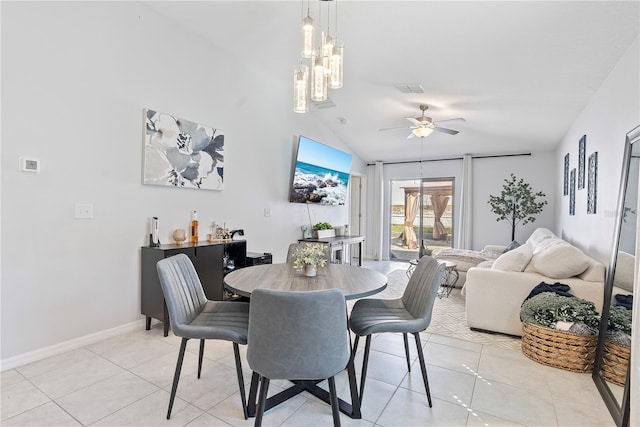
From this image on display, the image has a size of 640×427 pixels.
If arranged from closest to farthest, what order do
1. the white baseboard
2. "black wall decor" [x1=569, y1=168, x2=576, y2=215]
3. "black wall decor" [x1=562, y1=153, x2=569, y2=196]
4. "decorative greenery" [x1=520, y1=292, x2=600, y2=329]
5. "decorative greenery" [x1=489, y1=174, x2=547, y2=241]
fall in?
the white baseboard → "decorative greenery" [x1=520, y1=292, x2=600, y2=329] → "black wall decor" [x1=569, y1=168, x2=576, y2=215] → "black wall decor" [x1=562, y1=153, x2=569, y2=196] → "decorative greenery" [x1=489, y1=174, x2=547, y2=241]

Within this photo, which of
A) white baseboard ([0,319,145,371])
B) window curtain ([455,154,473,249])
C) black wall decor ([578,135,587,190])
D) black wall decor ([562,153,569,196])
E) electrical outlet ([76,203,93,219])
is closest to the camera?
white baseboard ([0,319,145,371])

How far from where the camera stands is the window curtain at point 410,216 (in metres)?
7.66

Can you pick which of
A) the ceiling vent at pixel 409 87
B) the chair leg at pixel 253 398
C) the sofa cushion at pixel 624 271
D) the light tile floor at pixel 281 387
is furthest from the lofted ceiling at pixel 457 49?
the chair leg at pixel 253 398

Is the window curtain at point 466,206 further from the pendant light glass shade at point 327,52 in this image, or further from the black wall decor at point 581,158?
the pendant light glass shade at point 327,52

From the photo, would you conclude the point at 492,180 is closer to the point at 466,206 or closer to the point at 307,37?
the point at 466,206

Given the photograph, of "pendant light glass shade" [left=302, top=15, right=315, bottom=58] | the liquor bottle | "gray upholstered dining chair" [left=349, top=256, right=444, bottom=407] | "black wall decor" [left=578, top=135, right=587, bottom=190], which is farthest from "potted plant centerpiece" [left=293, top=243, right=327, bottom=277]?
"black wall decor" [left=578, top=135, right=587, bottom=190]

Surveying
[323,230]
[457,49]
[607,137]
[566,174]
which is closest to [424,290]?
[457,49]

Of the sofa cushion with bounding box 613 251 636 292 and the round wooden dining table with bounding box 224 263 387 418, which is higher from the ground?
the sofa cushion with bounding box 613 251 636 292

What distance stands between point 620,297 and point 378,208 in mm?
5730

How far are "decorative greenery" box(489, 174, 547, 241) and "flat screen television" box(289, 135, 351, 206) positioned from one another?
2.91m

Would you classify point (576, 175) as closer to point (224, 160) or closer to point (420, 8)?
point (420, 8)

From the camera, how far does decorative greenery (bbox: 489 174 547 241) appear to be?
6141 millimetres

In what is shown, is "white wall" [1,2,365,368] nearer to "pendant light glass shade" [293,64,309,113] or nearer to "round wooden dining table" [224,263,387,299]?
"round wooden dining table" [224,263,387,299]

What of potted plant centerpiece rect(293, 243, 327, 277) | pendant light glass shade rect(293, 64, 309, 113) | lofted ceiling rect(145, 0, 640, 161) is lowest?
potted plant centerpiece rect(293, 243, 327, 277)
